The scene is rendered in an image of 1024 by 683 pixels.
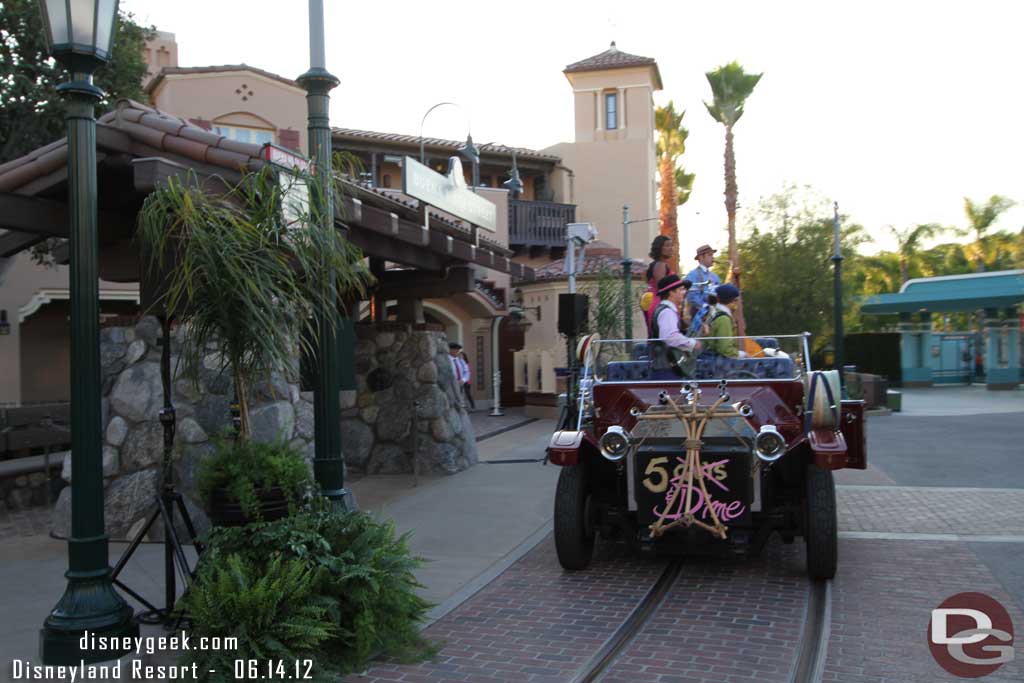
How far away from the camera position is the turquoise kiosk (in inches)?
1156

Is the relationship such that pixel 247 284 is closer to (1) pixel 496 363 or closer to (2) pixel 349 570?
(2) pixel 349 570

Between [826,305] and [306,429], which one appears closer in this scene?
[306,429]

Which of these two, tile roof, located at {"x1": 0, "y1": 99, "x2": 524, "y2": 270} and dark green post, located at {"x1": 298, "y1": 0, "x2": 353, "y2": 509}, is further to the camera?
tile roof, located at {"x1": 0, "y1": 99, "x2": 524, "y2": 270}

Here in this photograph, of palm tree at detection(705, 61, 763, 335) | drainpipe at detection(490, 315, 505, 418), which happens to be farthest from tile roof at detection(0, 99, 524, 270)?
palm tree at detection(705, 61, 763, 335)

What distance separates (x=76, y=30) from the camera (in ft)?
14.9

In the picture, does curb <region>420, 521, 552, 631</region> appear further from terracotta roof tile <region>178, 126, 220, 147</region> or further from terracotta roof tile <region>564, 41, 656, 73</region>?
terracotta roof tile <region>564, 41, 656, 73</region>

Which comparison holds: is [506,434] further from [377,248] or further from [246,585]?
[246,585]

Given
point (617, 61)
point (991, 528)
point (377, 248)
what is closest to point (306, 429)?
point (377, 248)

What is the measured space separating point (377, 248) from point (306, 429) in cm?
243

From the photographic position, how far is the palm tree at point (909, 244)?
45844mm

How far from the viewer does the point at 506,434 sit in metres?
17.1

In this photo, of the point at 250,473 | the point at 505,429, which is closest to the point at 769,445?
the point at 250,473

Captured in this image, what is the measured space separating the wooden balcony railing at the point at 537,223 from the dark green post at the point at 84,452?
22.5 metres
